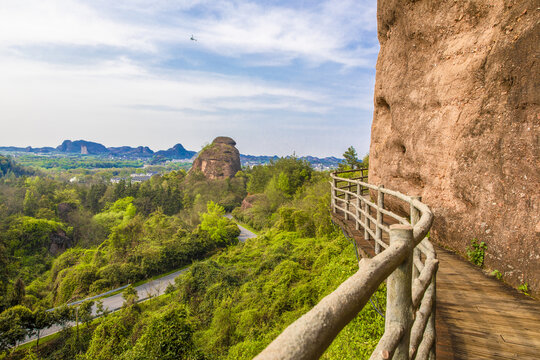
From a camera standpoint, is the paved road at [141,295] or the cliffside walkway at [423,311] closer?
the cliffside walkway at [423,311]

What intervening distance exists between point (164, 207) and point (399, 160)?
48.0 metres

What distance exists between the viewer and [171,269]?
93.1 ft

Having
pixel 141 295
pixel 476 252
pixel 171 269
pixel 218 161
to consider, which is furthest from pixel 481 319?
pixel 218 161

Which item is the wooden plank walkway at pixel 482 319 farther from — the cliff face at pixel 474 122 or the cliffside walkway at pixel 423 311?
the cliff face at pixel 474 122

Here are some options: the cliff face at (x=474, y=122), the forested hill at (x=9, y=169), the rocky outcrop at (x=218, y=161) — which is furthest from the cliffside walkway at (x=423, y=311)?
the forested hill at (x=9, y=169)

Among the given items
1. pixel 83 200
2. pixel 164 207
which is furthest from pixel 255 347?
pixel 83 200

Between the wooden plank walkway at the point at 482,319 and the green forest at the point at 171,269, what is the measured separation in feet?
4.77

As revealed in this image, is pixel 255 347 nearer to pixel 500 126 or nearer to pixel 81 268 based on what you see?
pixel 500 126

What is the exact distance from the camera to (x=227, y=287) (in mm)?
15734

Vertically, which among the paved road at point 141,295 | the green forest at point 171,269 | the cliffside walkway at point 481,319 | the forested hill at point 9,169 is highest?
the cliffside walkway at point 481,319

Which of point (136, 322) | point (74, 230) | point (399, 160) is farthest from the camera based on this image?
point (74, 230)

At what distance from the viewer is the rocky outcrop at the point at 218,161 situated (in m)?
66.9

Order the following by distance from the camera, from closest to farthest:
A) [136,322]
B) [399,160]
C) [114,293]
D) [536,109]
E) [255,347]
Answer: [536,109] → [399,160] → [255,347] → [136,322] → [114,293]

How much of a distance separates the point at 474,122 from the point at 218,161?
217 ft
